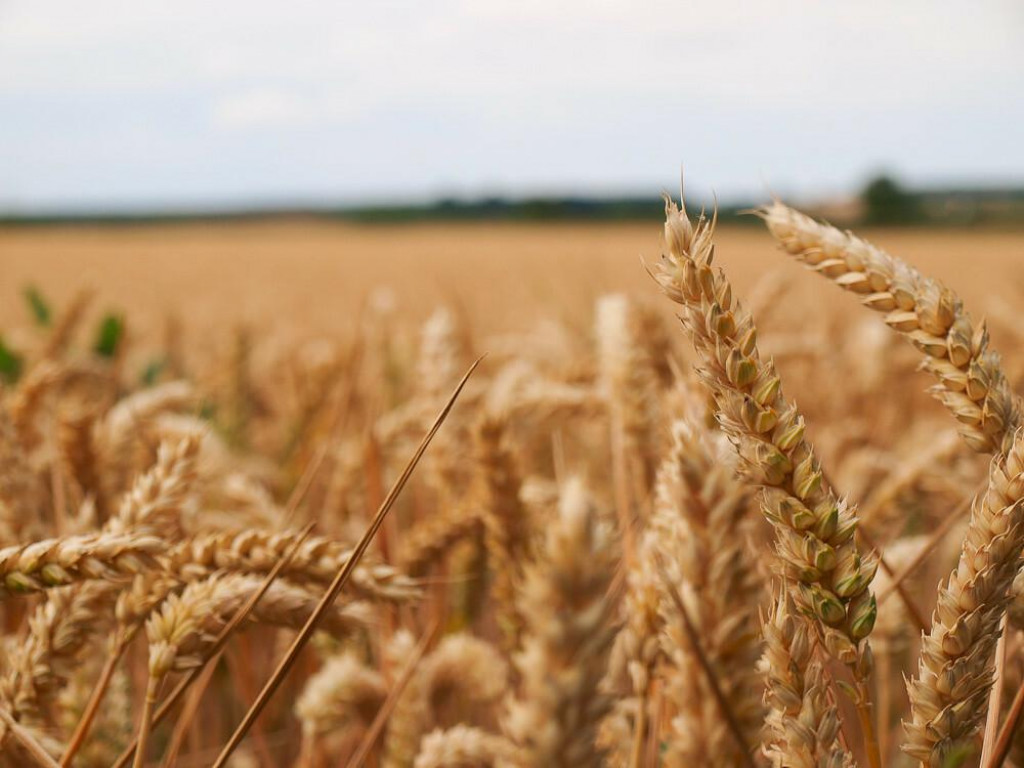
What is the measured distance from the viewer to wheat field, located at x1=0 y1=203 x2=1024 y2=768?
506 mm

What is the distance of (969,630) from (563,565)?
0.30 m

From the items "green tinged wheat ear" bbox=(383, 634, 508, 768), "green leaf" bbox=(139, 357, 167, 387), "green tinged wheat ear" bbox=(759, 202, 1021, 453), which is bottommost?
"green tinged wheat ear" bbox=(383, 634, 508, 768)

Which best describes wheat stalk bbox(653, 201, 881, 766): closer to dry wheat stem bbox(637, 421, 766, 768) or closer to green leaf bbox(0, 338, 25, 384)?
dry wheat stem bbox(637, 421, 766, 768)

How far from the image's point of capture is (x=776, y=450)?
1.82ft

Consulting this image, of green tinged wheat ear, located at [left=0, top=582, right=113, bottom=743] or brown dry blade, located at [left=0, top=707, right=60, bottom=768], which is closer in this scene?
brown dry blade, located at [left=0, top=707, right=60, bottom=768]

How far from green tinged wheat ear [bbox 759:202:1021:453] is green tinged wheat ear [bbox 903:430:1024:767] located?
0.10m

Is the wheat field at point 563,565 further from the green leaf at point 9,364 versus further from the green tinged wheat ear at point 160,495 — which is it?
the green leaf at point 9,364

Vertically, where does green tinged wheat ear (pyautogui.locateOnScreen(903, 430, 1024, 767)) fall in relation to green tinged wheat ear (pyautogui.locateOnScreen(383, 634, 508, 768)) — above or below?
above

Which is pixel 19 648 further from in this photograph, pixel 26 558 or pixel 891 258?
pixel 891 258

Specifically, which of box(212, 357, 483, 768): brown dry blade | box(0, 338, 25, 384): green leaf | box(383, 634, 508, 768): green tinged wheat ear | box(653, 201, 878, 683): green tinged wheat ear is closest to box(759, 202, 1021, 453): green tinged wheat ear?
box(653, 201, 878, 683): green tinged wheat ear

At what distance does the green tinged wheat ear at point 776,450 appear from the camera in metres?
0.55

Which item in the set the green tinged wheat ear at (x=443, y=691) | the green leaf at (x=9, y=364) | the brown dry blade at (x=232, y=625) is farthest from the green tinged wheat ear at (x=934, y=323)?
the green leaf at (x=9, y=364)

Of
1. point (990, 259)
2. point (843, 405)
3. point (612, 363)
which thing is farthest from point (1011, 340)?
point (990, 259)

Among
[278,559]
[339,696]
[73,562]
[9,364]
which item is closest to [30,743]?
[73,562]
